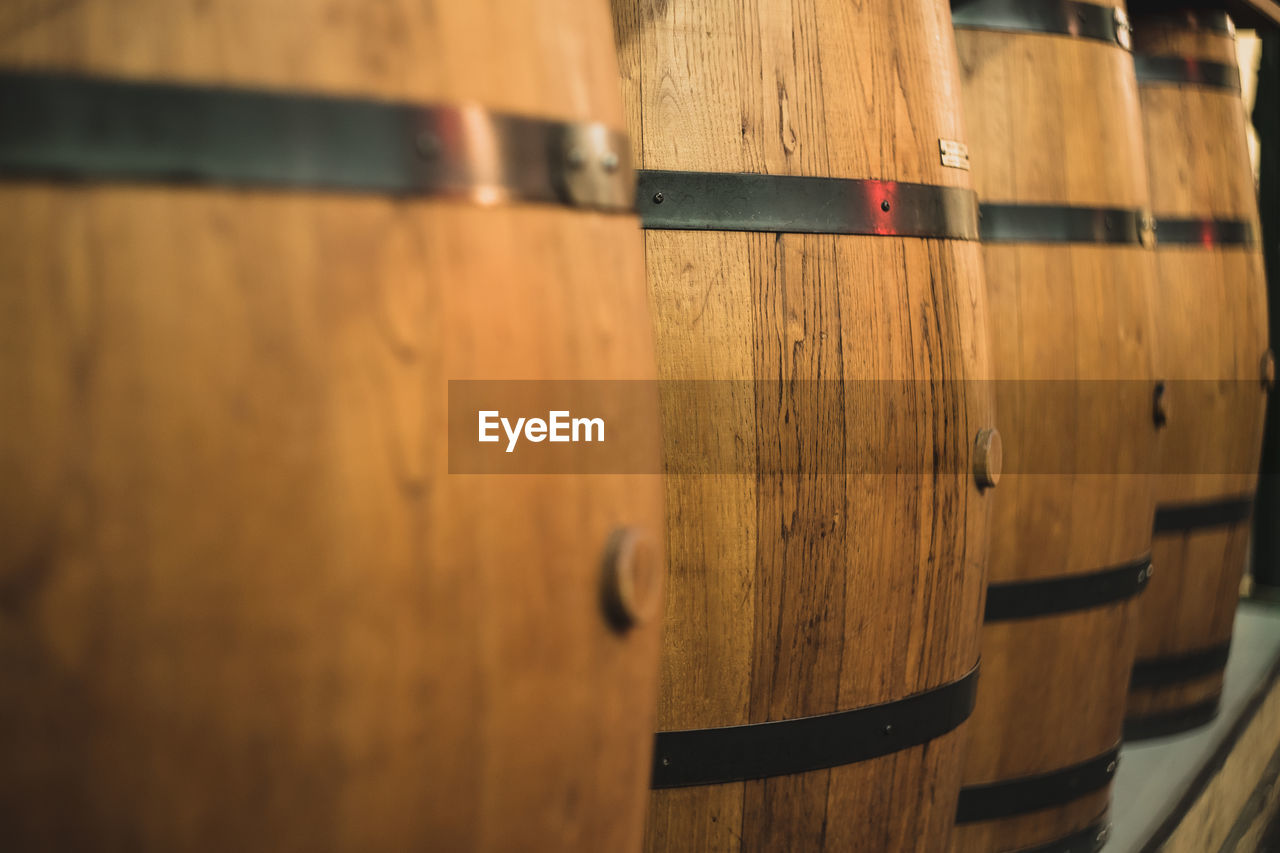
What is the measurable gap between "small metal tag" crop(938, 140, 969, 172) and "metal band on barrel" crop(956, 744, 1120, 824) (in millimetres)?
1025

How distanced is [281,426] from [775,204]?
72 cm

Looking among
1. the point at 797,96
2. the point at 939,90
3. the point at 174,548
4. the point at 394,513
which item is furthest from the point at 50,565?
the point at 939,90

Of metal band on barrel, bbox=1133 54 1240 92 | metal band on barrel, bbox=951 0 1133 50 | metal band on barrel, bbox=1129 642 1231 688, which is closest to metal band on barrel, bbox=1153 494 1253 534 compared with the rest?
metal band on barrel, bbox=1129 642 1231 688

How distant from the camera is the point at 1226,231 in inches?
110

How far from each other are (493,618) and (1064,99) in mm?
1538

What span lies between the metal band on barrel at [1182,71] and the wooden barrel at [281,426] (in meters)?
2.28

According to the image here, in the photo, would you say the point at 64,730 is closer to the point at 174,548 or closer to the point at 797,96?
the point at 174,548

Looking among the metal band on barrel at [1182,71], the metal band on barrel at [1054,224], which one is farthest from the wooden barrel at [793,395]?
the metal band on barrel at [1182,71]

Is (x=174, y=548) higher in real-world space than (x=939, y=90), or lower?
lower

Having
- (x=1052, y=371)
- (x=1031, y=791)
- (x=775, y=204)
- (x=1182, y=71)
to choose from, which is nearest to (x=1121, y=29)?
(x=1052, y=371)

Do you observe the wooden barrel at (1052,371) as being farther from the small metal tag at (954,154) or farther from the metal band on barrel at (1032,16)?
the small metal tag at (954,154)

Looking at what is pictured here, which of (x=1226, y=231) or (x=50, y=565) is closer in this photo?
(x=50, y=565)

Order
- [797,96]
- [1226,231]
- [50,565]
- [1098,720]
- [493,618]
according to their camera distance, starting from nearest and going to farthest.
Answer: [50,565] → [493,618] → [797,96] → [1098,720] → [1226,231]

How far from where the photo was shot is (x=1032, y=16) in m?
1.98
